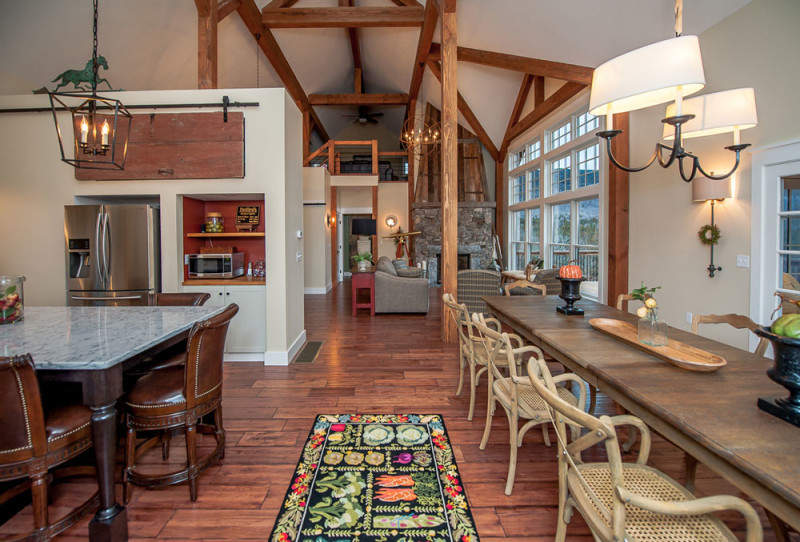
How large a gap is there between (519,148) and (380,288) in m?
4.99

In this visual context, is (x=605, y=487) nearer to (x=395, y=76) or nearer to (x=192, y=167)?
(x=192, y=167)

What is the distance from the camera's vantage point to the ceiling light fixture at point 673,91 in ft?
5.48

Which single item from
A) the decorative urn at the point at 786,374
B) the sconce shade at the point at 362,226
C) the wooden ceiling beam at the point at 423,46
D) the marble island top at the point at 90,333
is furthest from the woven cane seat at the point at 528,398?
the sconce shade at the point at 362,226

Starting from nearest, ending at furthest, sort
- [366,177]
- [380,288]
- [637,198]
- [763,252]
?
[763,252], [637,198], [380,288], [366,177]

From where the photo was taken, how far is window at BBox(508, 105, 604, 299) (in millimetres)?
5863

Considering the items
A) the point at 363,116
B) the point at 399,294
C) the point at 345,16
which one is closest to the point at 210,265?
the point at 399,294

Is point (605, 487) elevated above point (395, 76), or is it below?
below

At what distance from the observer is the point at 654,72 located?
1709 millimetres

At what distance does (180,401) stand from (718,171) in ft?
15.6

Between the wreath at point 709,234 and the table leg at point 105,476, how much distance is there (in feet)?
15.8

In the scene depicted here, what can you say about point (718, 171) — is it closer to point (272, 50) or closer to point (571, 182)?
point (571, 182)

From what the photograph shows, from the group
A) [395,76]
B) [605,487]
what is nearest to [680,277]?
[605,487]

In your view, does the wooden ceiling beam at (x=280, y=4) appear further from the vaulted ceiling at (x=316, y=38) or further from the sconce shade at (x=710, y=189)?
the sconce shade at (x=710, y=189)

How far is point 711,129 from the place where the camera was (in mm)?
2174
